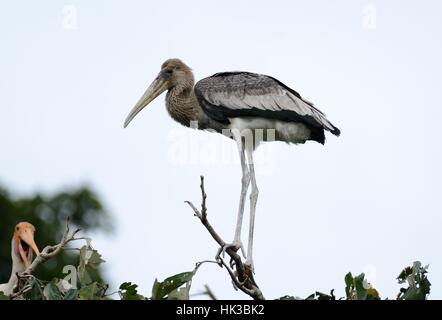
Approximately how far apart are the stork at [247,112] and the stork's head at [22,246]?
1.64 meters

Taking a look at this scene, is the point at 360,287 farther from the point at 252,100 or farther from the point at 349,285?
the point at 252,100

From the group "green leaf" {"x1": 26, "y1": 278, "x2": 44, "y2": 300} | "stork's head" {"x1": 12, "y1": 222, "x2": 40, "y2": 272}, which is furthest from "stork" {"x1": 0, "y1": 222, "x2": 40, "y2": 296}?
"green leaf" {"x1": 26, "y1": 278, "x2": 44, "y2": 300}

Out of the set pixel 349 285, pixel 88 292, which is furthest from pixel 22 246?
pixel 349 285

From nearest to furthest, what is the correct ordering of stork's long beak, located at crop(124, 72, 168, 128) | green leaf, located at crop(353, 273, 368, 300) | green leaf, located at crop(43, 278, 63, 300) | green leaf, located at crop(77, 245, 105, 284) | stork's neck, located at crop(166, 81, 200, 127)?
green leaf, located at crop(43, 278, 63, 300), green leaf, located at crop(353, 273, 368, 300), green leaf, located at crop(77, 245, 105, 284), stork's neck, located at crop(166, 81, 200, 127), stork's long beak, located at crop(124, 72, 168, 128)

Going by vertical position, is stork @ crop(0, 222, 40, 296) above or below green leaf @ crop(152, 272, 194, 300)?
below

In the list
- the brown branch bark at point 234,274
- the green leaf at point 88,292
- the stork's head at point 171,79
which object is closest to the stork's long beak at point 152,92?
the stork's head at point 171,79

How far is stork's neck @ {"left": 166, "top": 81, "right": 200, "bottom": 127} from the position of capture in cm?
1037

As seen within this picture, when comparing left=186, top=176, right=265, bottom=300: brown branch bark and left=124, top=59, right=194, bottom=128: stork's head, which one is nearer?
left=186, top=176, right=265, bottom=300: brown branch bark

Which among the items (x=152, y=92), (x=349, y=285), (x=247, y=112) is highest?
(x=152, y=92)

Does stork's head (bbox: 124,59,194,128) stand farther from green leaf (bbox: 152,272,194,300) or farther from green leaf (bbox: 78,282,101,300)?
green leaf (bbox: 78,282,101,300)

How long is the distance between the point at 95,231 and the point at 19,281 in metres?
19.1

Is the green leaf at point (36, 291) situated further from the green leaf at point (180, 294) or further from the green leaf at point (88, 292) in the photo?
the green leaf at point (180, 294)

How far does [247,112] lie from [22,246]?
7.89ft

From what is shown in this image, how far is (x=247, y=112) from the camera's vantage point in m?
9.98
